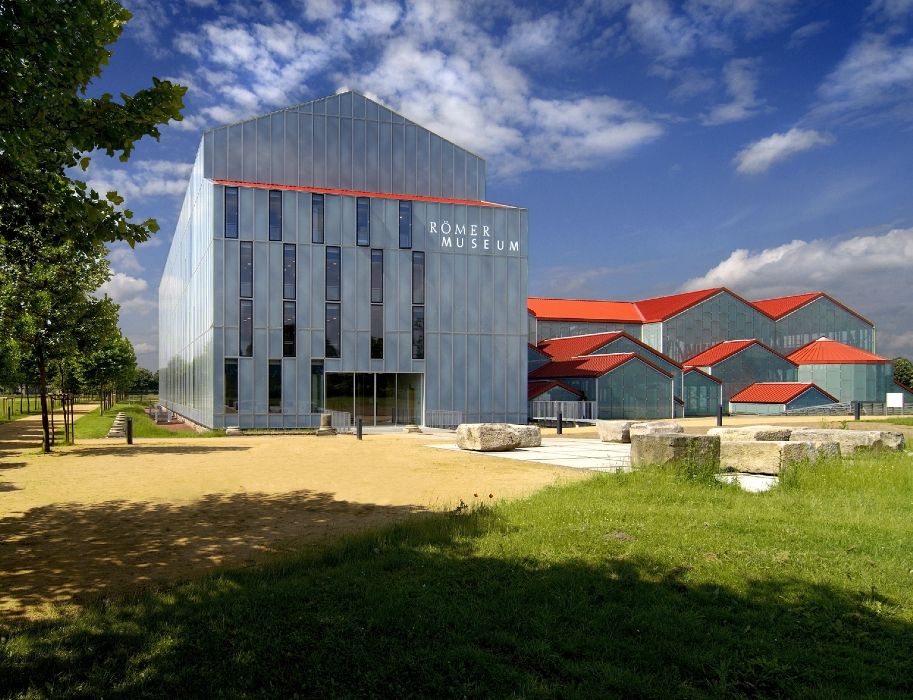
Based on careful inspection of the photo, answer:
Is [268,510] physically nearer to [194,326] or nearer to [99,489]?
[99,489]

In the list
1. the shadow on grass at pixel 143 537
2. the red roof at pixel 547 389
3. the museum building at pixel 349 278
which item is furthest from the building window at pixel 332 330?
the shadow on grass at pixel 143 537

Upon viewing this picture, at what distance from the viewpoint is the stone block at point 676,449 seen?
13.2 m

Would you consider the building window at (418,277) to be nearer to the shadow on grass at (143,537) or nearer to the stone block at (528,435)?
the stone block at (528,435)

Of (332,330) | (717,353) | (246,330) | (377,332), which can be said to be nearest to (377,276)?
(377,332)

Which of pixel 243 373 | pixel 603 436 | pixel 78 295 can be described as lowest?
pixel 603 436

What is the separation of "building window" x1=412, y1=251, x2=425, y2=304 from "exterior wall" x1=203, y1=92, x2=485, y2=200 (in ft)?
19.8

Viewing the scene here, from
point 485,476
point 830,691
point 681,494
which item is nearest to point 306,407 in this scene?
point 485,476

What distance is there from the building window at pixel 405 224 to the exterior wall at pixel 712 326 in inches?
1119

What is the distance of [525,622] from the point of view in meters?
5.53

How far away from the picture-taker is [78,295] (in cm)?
2367

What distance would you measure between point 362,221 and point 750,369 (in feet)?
111

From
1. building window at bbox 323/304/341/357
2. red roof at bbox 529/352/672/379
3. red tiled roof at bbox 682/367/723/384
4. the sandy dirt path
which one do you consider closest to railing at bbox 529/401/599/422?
red roof at bbox 529/352/672/379

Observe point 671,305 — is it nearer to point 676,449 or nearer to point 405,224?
point 405,224

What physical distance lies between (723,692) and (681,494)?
6.57 meters
